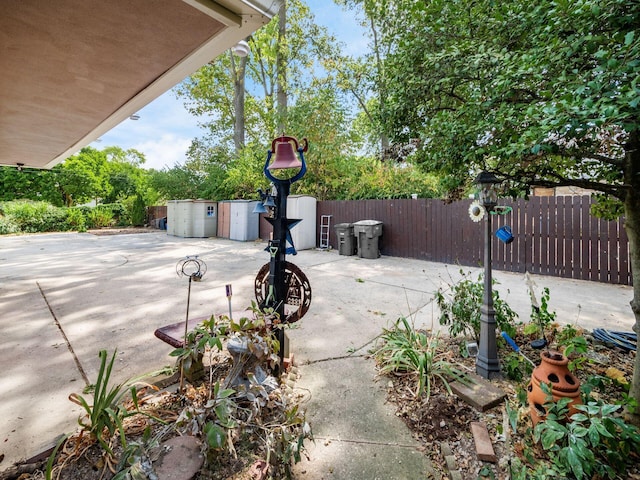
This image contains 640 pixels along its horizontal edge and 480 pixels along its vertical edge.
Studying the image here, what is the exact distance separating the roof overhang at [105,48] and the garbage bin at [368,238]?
18.5ft

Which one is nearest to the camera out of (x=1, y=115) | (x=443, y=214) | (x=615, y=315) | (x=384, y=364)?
(x=384, y=364)

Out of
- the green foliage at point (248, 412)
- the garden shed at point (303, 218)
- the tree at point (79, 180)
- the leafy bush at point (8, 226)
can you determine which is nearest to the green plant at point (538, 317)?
the green foliage at point (248, 412)

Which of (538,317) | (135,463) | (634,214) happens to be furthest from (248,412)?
(634,214)

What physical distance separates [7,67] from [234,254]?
6356 mm

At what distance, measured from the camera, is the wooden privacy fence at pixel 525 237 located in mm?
5047

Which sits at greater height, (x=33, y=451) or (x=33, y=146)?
(x=33, y=146)

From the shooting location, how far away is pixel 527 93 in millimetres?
1945

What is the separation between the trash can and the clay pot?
21.0 ft

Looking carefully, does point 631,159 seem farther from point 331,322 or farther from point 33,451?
point 33,451

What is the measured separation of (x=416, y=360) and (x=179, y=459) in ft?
5.19

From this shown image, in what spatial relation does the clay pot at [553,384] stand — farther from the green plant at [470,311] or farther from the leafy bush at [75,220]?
the leafy bush at [75,220]

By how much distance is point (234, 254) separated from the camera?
8.27 meters

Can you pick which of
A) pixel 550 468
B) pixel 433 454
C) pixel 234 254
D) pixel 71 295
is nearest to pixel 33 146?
pixel 71 295

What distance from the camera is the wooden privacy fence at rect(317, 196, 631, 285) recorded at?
505cm
